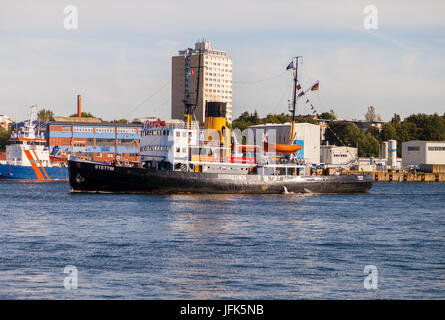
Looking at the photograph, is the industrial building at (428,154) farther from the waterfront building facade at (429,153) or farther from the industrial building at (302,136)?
the industrial building at (302,136)

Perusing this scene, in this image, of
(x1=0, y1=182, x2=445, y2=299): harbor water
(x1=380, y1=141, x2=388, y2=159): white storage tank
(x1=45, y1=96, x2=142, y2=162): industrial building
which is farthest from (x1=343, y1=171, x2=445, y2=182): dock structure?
(x1=0, y1=182, x2=445, y2=299): harbor water

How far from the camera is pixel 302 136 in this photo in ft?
425

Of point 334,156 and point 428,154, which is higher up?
point 428,154

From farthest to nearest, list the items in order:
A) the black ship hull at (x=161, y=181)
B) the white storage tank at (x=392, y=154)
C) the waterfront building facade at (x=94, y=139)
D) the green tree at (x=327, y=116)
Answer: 1. the green tree at (x=327, y=116)
2. the white storage tank at (x=392, y=154)
3. the waterfront building facade at (x=94, y=139)
4. the black ship hull at (x=161, y=181)

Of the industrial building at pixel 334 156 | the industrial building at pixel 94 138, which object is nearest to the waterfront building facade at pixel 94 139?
the industrial building at pixel 94 138

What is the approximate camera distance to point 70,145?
133 m

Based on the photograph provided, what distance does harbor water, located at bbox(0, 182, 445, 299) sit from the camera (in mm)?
18375

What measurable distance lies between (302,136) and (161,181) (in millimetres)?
75069

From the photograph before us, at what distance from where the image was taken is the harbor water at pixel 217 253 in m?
18.4

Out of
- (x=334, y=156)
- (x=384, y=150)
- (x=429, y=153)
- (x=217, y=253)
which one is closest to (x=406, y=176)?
A: (x=429, y=153)

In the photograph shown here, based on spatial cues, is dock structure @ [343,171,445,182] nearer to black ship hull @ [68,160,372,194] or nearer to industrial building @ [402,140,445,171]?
industrial building @ [402,140,445,171]

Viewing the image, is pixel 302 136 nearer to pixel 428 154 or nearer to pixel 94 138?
pixel 428 154

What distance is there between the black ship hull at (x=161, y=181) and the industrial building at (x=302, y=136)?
211 ft
